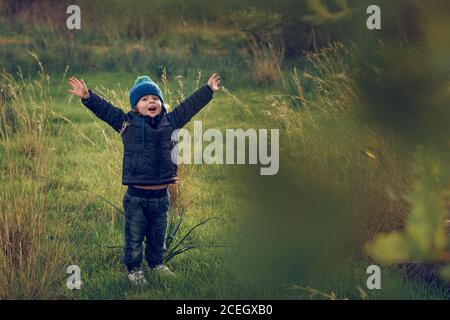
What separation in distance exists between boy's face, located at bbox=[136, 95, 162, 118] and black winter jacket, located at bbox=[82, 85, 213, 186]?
0.8 inches

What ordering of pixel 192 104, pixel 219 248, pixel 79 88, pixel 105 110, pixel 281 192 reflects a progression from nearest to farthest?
1. pixel 281 192
2. pixel 79 88
3. pixel 105 110
4. pixel 192 104
5. pixel 219 248

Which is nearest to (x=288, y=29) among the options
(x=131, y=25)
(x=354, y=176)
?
(x=131, y=25)

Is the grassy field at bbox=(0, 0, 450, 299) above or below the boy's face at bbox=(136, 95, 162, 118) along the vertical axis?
below

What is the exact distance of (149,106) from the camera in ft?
11.2

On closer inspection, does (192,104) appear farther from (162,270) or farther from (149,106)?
(162,270)

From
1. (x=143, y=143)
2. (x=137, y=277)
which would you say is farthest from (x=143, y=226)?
(x=143, y=143)

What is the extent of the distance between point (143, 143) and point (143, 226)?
397mm

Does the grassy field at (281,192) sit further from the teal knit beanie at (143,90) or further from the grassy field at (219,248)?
the teal knit beanie at (143,90)

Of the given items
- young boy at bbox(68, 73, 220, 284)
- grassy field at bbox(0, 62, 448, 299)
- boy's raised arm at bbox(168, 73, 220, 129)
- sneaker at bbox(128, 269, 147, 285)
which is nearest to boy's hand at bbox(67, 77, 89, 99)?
young boy at bbox(68, 73, 220, 284)

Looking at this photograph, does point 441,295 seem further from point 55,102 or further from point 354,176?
point 55,102

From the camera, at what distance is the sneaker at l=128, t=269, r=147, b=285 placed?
3.46m

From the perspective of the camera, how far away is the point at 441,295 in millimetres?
3467

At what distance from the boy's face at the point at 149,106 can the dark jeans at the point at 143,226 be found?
0.39 m

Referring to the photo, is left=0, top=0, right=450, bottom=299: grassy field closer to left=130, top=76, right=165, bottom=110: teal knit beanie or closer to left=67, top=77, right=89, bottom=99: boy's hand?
left=67, top=77, right=89, bottom=99: boy's hand
